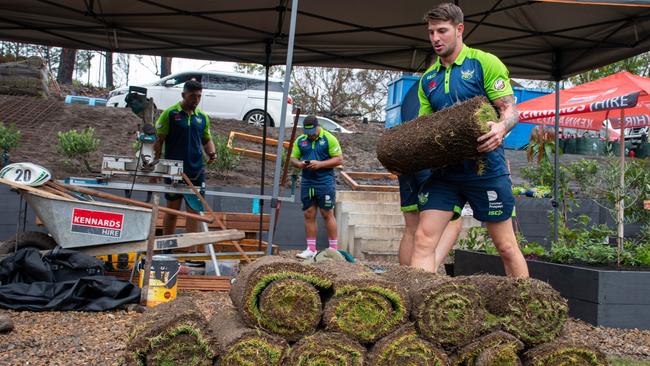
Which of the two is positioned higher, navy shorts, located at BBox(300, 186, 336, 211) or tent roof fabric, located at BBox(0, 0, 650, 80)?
tent roof fabric, located at BBox(0, 0, 650, 80)

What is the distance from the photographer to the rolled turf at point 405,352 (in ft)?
11.1

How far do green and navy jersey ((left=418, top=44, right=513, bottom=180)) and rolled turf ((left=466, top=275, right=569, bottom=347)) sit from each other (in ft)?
3.34

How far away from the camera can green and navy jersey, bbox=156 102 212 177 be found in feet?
28.0

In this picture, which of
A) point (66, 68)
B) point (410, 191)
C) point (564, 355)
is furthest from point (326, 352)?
point (66, 68)

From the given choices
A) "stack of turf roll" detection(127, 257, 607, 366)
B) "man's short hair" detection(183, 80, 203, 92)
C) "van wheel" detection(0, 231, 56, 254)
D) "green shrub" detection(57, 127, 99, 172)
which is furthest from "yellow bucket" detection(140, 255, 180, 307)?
"green shrub" detection(57, 127, 99, 172)

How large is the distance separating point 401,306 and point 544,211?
10.2 metres

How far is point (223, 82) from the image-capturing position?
20.3 metres

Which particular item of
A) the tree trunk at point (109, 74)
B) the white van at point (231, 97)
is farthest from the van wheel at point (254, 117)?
the tree trunk at point (109, 74)

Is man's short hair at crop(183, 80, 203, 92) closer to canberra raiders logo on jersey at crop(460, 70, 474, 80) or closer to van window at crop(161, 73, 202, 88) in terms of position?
canberra raiders logo on jersey at crop(460, 70, 474, 80)

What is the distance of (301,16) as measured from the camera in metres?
8.43

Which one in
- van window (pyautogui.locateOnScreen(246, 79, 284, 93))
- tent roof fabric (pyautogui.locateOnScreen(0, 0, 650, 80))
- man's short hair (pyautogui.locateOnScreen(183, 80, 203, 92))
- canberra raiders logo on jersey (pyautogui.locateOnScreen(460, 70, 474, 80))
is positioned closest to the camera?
canberra raiders logo on jersey (pyautogui.locateOnScreen(460, 70, 474, 80))

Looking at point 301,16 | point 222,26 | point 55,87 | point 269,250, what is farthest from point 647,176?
point 55,87

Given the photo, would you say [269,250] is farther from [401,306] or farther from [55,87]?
[55,87]

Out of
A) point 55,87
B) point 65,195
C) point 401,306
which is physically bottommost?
point 401,306
